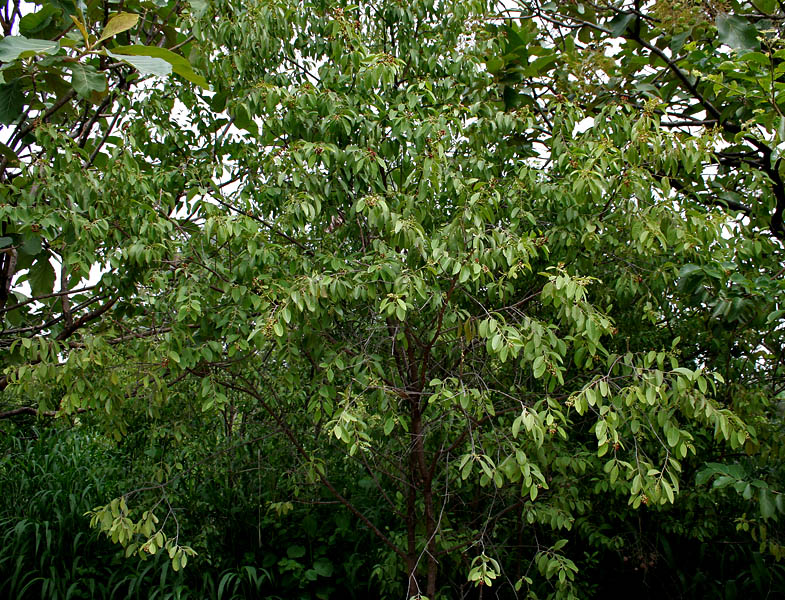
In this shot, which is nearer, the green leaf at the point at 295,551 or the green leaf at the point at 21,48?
the green leaf at the point at 21,48

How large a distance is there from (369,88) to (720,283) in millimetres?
1605

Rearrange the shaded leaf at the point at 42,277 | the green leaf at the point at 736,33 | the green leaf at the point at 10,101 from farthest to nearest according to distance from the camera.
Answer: the green leaf at the point at 736,33 < the shaded leaf at the point at 42,277 < the green leaf at the point at 10,101

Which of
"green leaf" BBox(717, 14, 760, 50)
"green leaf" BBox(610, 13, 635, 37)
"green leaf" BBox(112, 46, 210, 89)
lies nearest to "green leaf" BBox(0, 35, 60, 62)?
"green leaf" BBox(112, 46, 210, 89)

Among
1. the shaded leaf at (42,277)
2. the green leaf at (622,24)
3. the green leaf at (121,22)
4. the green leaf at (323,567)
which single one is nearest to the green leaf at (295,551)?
the green leaf at (323,567)

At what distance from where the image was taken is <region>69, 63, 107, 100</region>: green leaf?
3.54ft

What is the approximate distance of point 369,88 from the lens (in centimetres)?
259

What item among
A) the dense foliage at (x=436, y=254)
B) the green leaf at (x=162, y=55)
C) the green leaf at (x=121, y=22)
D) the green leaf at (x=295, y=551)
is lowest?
the green leaf at (x=295, y=551)

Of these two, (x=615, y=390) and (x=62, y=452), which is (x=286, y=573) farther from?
(x=615, y=390)

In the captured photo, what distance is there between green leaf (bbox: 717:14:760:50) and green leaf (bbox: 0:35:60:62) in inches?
104

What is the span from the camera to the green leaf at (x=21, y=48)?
0.88 m

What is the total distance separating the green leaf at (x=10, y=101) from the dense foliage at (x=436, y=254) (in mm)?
490

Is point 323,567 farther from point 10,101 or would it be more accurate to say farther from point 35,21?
point 10,101

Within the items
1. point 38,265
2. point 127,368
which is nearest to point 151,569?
point 127,368

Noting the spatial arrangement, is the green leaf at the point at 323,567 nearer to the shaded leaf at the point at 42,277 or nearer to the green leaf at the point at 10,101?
the shaded leaf at the point at 42,277
